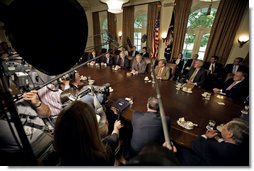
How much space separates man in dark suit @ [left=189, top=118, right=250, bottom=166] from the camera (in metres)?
1.05

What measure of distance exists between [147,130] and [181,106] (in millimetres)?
961

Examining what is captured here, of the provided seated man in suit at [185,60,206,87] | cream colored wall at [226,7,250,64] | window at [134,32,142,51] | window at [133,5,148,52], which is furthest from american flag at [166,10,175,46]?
seated man in suit at [185,60,206,87]

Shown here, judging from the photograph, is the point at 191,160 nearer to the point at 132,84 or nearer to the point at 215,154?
the point at 215,154

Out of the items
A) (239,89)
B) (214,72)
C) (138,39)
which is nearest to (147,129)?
(239,89)

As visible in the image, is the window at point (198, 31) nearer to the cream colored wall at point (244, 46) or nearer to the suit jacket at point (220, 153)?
the cream colored wall at point (244, 46)

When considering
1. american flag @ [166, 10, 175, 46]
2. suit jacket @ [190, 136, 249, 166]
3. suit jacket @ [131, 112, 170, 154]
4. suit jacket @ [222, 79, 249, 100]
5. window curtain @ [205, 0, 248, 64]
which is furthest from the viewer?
american flag @ [166, 10, 175, 46]

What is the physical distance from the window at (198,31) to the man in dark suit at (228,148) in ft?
16.1

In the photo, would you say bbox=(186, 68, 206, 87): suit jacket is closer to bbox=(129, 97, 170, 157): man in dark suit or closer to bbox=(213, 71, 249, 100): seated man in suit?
bbox=(213, 71, 249, 100): seated man in suit

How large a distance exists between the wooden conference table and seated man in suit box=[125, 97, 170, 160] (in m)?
0.27

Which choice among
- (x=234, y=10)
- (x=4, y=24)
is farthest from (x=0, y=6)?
(x=234, y=10)

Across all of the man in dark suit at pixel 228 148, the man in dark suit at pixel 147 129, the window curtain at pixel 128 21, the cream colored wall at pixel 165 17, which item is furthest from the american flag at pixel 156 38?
the man in dark suit at pixel 228 148

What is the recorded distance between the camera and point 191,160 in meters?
1.29

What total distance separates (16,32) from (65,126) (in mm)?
621

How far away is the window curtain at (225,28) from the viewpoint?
4148 millimetres
